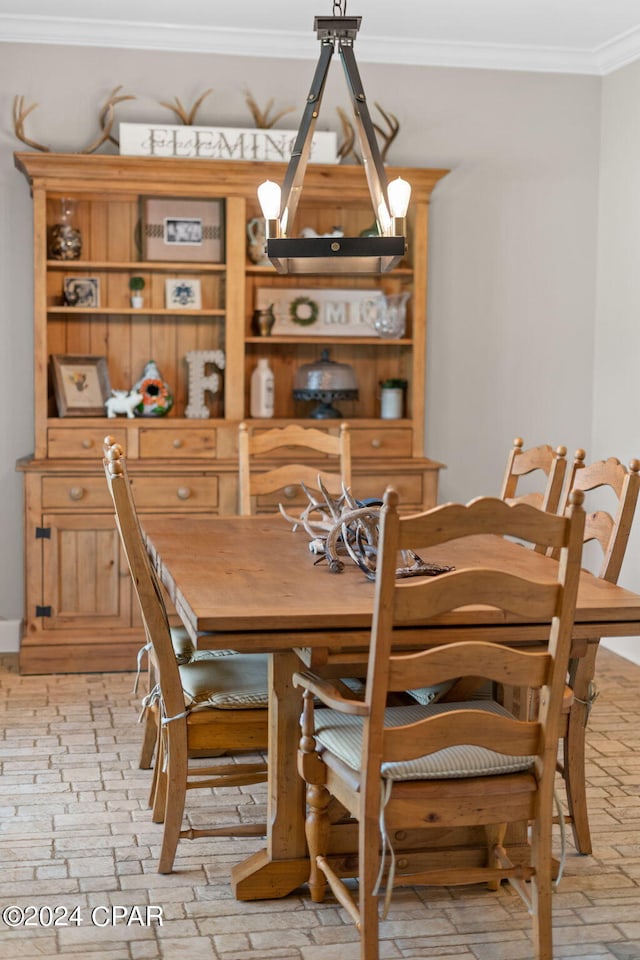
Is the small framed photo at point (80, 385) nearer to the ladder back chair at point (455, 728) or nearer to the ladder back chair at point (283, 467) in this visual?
the ladder back chair at point (283, 467)

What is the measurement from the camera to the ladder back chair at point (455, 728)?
2.06 m

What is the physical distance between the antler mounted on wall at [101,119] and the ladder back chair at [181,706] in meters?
2.39

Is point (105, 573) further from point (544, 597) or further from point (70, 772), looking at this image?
point (544, 597)

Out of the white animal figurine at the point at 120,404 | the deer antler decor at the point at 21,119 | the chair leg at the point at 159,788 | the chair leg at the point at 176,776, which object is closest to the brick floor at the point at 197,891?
the chair leg at the point at 159,788

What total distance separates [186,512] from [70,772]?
1440mm

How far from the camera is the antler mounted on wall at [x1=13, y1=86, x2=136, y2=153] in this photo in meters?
4.64

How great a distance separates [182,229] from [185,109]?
1.78 ft

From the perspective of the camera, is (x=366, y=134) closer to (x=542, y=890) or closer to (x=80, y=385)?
(x=542, y=890)

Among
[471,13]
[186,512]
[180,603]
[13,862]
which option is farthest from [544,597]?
[471,13]

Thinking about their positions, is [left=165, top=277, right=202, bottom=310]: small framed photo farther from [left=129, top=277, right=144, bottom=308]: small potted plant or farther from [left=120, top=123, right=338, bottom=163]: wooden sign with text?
[left=120, top=123, right=338, bottom=163]: wooden sign with text

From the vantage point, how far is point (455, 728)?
2.16 metres

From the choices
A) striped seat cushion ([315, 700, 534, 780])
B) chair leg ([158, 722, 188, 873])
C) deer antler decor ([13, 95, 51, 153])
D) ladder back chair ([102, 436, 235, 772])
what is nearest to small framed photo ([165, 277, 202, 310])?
deer antler decor ([13, 95, 51, 153])

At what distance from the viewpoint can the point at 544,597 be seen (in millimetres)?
2145

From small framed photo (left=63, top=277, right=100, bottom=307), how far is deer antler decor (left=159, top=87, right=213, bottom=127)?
776mm
